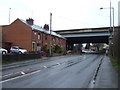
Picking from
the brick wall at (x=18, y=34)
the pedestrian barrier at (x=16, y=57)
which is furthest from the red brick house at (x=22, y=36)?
the pedestrian barrier at (x=16, y=57)

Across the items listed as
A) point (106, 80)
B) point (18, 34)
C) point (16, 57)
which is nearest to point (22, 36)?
point (18, 34)

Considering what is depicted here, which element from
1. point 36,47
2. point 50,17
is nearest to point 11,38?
point 36,47

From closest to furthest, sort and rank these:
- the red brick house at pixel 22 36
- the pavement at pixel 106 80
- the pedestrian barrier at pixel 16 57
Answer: the pavement at pixel 106 80
the pedestrian barrier at pixel 16 57
the red brick house at pixel 22 36

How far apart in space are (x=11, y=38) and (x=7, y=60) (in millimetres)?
24551

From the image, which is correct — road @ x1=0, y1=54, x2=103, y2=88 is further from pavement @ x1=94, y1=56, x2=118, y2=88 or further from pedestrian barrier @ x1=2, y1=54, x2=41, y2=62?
pedestrian barrier @ x1=2, y1=54, x2=41, y2=62

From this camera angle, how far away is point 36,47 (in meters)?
49.2

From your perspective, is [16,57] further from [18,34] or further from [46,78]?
[18,34]

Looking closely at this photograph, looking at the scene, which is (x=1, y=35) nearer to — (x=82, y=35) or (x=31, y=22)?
(x=31, y=22)

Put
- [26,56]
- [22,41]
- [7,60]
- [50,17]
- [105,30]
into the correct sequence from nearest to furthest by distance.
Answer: [7,60]
[26,56]
[50,17]
[22,41]
[105,30]

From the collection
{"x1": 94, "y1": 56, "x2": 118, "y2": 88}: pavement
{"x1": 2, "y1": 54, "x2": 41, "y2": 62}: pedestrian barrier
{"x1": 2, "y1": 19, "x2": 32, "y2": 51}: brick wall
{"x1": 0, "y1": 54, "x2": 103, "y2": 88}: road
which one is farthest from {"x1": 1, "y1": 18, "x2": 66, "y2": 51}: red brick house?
{"x1": 94, "y1": 56, "x2": 118, "y2": 88}: pavement

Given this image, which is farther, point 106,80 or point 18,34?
point 18,34

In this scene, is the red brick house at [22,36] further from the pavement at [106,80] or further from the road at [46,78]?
the pavement at [106,80]

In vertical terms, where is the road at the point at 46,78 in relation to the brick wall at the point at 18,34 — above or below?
below

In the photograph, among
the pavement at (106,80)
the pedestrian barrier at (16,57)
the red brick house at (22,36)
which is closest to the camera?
the pavement at (106,80)
